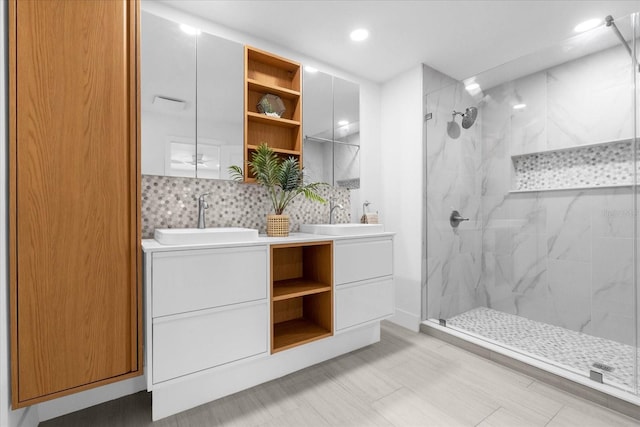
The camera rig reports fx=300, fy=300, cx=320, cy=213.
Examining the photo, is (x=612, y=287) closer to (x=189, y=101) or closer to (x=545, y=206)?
(x=545, y=206)

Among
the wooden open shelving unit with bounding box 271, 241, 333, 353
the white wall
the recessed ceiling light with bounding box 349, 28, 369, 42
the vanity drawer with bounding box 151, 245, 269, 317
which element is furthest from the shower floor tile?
the recessed ceiling light with bounding box 349, 28, 369, 42

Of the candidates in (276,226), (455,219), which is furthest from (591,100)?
(276,226)

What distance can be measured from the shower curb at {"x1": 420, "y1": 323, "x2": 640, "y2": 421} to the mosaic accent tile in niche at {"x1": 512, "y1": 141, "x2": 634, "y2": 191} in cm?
120

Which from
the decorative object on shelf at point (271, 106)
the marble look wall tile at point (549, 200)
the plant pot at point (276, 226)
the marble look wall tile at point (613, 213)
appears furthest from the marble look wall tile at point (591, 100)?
the plant pot at point (276, 226)

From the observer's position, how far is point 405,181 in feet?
9.03

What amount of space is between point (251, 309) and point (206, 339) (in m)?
0.26

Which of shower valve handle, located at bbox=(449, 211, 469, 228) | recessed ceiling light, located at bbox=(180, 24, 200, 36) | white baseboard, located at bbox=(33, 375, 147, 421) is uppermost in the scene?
recessed ceiling light, located at bbox=(180, 24, 200, 36)

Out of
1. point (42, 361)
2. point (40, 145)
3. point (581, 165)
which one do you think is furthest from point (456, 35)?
point (42, 361)

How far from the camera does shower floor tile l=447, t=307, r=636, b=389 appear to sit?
1.75 m

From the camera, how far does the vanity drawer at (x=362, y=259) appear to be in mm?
2029

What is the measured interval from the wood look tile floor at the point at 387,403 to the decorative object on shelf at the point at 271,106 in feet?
5.99

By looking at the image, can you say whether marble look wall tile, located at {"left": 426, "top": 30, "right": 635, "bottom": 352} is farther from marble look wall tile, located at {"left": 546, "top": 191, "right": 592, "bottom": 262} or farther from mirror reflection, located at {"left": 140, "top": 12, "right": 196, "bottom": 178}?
mirror reflection, located at {"left": 140, "top": 12, "right": 196, "bottom": 178}

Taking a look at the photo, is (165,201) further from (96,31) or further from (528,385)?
(528,385)

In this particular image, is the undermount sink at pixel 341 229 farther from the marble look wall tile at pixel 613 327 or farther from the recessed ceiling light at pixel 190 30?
the marble look wall tile at pixel 613 327
